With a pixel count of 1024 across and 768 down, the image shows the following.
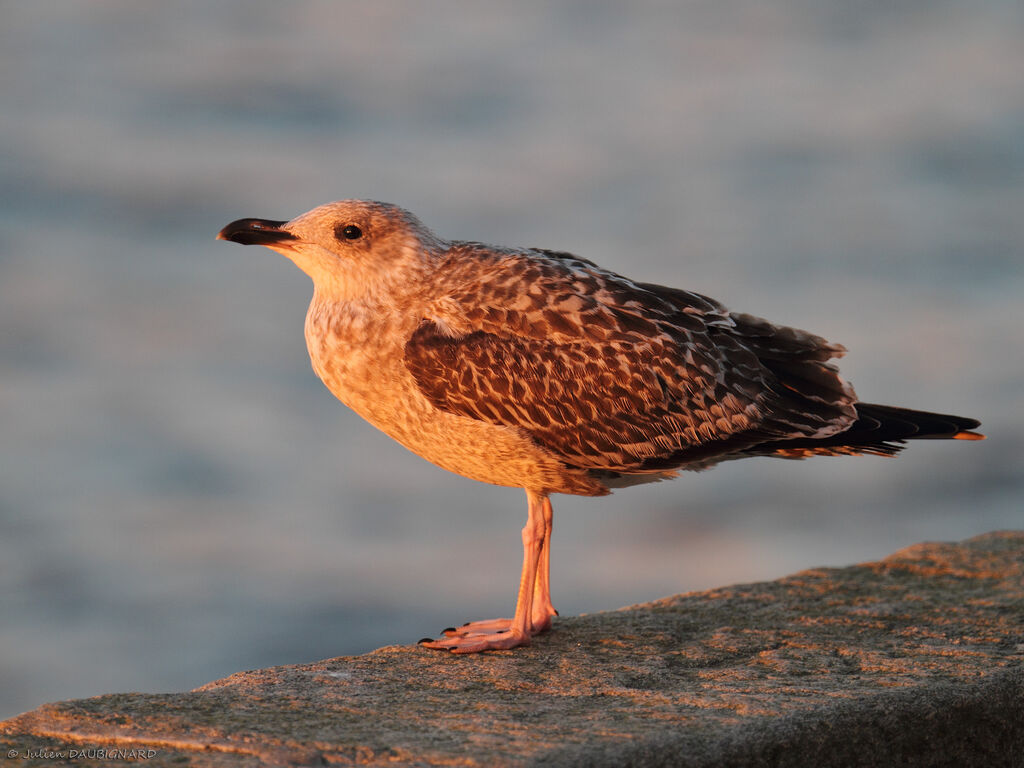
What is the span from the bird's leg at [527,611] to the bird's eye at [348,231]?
6.54 ft

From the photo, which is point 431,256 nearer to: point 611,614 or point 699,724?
point 611,614

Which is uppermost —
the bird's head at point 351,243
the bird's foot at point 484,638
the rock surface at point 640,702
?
the bird's head at point 351,243

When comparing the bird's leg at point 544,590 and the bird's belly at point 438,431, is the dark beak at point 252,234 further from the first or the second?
the bird's leg at point 544,590

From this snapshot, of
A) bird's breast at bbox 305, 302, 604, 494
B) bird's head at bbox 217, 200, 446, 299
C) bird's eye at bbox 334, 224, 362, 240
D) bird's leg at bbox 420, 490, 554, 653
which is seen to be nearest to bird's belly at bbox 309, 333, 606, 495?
bird's breast at bbox 305, 302, 604, 494

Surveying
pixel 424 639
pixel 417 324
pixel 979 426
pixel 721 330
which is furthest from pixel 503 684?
pixel 979 426

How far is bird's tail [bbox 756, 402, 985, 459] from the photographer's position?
24.4ft

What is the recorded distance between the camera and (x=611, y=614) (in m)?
7.71

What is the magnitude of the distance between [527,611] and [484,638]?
30 centimetres

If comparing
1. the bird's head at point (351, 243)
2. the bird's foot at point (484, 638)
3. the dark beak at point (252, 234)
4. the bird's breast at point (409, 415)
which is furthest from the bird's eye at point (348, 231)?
the bird's foot at point (484, 638)

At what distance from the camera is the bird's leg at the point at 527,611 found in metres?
6.93

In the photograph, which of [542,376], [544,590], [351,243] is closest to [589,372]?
[542,376]

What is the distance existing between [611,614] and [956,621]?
2.09 metres

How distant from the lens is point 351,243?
7711 mm

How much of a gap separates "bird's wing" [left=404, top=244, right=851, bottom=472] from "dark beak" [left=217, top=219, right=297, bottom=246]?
1190 mm
